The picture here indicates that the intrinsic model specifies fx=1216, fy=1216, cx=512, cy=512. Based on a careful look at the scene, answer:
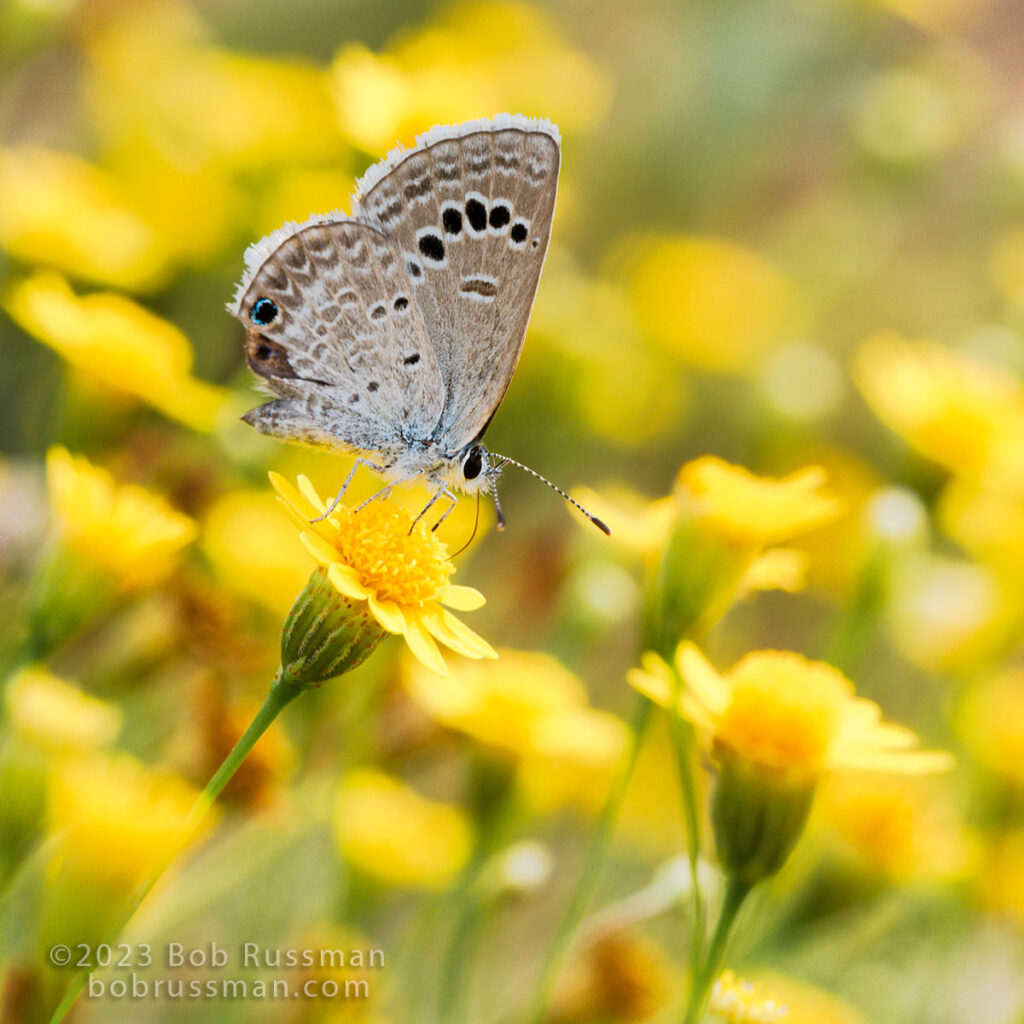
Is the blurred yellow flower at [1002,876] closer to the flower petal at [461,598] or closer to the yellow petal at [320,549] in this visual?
the flower petal at [461,598]

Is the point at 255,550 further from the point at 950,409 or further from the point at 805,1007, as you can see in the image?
the point at 950,409

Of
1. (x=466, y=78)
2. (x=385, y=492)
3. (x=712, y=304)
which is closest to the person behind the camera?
(x=385, y=492)

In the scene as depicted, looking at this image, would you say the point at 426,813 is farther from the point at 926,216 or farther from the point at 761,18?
the point at 926,216

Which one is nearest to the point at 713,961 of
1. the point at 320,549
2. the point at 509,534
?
the point at 320,549

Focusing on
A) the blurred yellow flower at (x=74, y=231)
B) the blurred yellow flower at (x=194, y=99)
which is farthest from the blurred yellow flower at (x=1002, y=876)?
the blurred yellow flower at (x=194, y=99)

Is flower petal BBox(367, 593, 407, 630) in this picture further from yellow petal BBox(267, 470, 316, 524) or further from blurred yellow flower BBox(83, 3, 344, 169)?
blurred yellow flower BBox(83, 3, 344, 169)

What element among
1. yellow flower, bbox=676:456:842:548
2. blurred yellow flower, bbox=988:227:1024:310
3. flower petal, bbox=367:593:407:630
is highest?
blurred yellow flower, bbox=988:227:1024:310

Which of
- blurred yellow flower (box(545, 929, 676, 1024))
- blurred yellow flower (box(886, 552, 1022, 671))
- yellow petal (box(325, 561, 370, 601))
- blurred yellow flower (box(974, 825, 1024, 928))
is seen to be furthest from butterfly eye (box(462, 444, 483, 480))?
blurred yellow flower (box(974, 825, 1024, 928))
